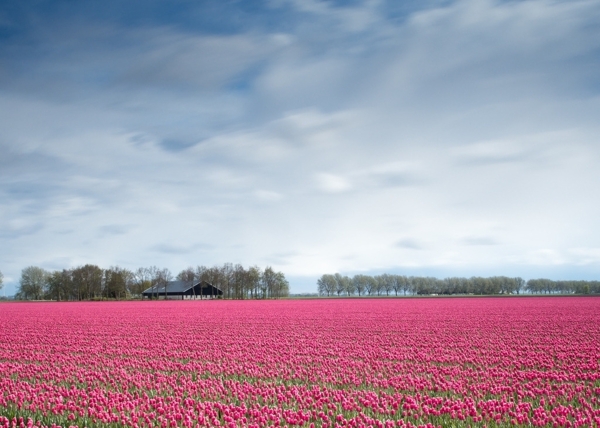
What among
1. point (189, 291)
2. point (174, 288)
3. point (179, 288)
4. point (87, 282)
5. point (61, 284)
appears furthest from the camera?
point (174, 288)

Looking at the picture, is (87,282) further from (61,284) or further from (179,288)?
(179,288)

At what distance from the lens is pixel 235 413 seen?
919 centimetres

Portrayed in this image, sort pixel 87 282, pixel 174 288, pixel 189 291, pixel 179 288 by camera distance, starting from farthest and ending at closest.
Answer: pixel 174 288 → pixel 179 288 → pixel 189 291 → pixel 87 282

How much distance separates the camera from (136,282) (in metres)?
144

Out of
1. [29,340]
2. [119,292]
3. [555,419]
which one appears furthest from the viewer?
[119,292]

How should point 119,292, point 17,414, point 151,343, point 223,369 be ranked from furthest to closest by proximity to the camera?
1. point 119,292
2. point 151,343
3. point 223,369
4. point 17,414

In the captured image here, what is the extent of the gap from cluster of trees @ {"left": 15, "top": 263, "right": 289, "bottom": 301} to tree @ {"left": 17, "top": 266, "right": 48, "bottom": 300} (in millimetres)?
634

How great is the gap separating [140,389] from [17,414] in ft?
9.02

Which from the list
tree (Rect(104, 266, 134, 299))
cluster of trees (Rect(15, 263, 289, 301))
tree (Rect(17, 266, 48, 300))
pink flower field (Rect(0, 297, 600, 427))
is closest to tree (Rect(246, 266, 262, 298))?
cluster of trees (Rect(15, 263, 289, 301))

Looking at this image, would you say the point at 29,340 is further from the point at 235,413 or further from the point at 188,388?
the point at 235,413

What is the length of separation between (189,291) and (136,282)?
1597cm

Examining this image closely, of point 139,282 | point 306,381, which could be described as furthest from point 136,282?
point 306,381

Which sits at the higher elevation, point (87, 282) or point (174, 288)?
point (87, 282)

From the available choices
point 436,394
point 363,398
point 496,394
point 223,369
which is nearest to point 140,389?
point 223,369
